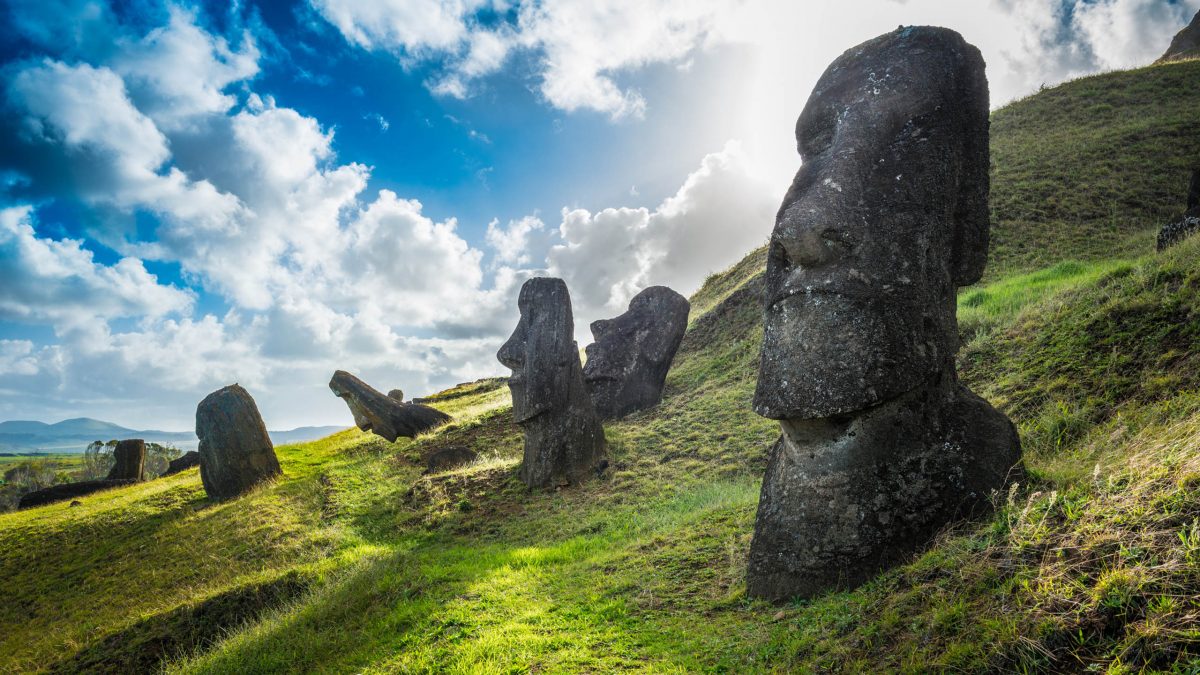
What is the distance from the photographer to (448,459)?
16922mm

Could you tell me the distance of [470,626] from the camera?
20.8 ft

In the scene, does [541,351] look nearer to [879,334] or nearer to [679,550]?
[679,550]

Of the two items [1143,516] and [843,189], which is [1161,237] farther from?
[1143,516]

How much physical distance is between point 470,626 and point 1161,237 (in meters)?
16.2

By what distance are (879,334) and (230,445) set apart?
17.8 meters

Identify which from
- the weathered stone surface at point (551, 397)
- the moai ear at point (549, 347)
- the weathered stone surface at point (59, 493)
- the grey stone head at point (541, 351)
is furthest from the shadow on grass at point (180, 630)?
the weathered stone surface at point (59, 493)

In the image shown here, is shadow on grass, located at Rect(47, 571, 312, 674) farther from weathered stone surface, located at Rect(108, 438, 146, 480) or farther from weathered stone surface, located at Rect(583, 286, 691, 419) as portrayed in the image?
weathered stone surface, located at Rect(108, 438, 146, 480)

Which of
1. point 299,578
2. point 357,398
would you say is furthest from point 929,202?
point 357,398

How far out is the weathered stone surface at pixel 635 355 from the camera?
19.6 metres

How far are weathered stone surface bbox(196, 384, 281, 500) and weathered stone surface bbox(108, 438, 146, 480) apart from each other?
435 inches

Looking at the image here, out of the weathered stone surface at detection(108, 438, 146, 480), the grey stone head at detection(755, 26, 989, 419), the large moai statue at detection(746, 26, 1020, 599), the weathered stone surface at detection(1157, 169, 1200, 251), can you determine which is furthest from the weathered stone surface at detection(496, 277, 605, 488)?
the weathered stone surface at detection(108, 438, 146, 480)

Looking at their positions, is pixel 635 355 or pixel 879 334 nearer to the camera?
pixel 879 334

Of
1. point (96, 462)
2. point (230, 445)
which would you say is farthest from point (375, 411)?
point (96, 462)

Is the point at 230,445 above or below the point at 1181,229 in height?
below
